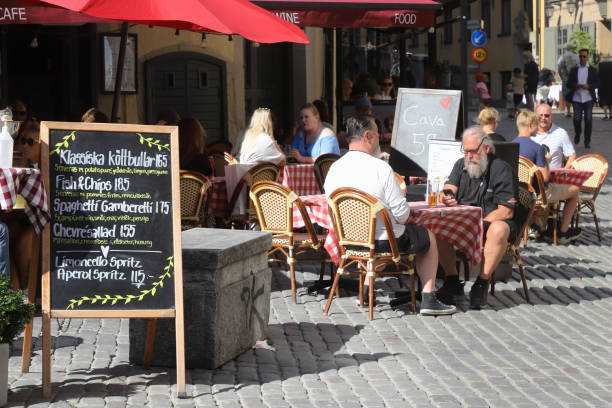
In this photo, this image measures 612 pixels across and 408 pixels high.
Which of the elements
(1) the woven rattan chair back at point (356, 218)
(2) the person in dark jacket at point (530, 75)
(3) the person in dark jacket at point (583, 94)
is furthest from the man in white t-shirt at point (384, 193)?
(2) the person in dark jacket at point (530, 75)

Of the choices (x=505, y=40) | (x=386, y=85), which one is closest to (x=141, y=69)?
(x=386, y=85)

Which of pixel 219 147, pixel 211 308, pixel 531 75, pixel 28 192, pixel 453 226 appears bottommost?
pixel 211 308

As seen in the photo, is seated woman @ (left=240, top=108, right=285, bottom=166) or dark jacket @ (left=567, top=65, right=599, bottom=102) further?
dark jacket @ (left=567, top=65, right=599, bottom=102)

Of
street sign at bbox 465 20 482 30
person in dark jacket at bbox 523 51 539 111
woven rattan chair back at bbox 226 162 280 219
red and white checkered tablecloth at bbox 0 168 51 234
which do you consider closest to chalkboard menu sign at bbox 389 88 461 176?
woven rattan chair back at bbox 226 162 280 219

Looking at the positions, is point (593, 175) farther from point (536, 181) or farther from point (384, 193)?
point (384, 193)

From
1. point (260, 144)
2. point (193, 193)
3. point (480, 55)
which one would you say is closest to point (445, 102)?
point (260, 144)

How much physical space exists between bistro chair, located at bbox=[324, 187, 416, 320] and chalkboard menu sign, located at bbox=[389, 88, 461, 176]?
2.90 meters

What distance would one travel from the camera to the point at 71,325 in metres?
7.80

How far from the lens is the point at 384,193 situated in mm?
8195

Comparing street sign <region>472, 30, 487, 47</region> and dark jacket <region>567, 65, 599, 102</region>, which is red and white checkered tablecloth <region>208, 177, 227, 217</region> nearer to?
dark jacket <region>567, 65, 599, 102</region>

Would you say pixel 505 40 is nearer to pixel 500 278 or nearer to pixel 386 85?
pixel 386 85

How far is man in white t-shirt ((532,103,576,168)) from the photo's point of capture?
13.0 metres

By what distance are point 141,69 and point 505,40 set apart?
1537 inches

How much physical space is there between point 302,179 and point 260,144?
1.08 m
